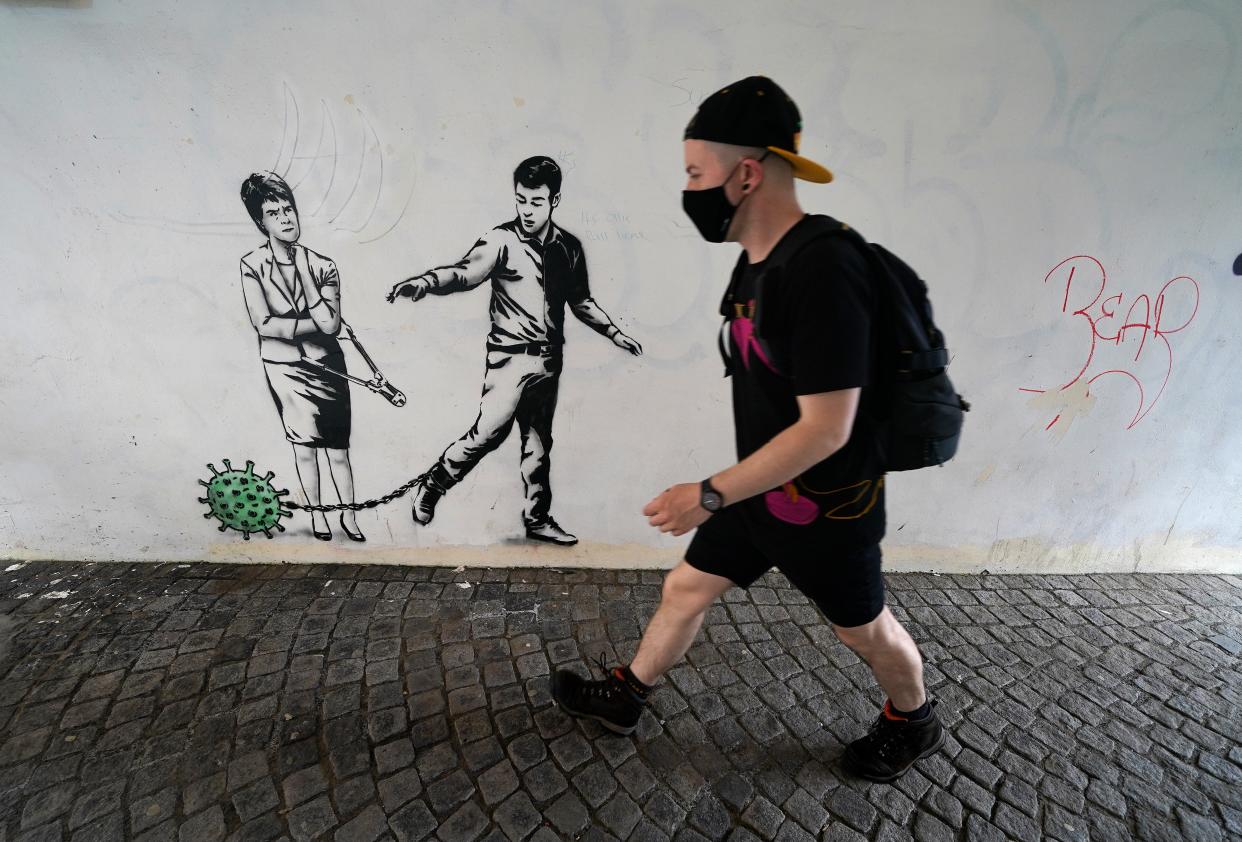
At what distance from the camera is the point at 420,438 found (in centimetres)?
341

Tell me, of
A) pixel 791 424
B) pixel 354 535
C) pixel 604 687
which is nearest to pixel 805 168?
pixel 791 424

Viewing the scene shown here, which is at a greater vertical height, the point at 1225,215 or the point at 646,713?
the point at 1225,215

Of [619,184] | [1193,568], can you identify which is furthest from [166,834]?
[1193,568]

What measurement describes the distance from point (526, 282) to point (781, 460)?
80.7 inches

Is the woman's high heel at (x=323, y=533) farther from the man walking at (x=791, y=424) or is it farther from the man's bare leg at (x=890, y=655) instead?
the man's bare leg at (x=890, y=655)

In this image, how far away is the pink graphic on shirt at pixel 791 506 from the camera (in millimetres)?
1877

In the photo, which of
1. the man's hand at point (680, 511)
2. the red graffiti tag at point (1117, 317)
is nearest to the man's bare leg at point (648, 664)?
the man's hand at point (680, 511)

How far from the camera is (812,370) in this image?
4.88 ft

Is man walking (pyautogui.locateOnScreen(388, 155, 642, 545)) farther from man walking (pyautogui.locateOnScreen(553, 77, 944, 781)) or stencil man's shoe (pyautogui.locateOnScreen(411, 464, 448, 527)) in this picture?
man walking (pyautogui.locateOnScreen(553, 77, 944, 781))

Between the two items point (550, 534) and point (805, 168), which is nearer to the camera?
point (805, 168)

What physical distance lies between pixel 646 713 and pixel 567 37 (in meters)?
3.25

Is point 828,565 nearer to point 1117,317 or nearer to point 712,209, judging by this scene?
point 712,209

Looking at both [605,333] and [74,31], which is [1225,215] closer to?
[605,333]

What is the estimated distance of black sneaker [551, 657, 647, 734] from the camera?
7.79 feet
